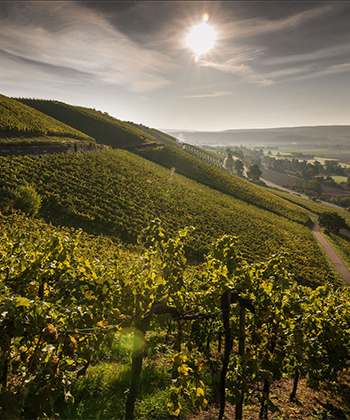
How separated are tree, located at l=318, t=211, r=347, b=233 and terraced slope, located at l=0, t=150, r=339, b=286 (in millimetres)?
12719

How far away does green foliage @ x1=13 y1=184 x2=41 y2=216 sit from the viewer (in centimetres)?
1944

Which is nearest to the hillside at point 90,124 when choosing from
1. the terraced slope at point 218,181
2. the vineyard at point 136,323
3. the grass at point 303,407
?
the terraced slope at point 218,181

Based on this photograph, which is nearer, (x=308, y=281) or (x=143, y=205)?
(x=308, y=281)

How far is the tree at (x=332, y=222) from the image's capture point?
5253 centimetres

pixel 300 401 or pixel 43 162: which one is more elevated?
pixel 43 162

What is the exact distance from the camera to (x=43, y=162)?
29.9 metres

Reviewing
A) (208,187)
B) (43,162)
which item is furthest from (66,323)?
(208,187)

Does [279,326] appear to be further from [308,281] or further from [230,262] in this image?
[308,281]

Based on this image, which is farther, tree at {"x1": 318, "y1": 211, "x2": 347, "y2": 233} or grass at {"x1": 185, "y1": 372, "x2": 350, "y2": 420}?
tree at {"x1": 318, "y1": 211, "x2": 347, "y2": 233}

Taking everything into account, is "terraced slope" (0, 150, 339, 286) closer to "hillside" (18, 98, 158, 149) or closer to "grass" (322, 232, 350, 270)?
"grass" (322, 232, 350, 270)

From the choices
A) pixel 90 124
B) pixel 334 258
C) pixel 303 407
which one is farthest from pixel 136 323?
pixel 90 124

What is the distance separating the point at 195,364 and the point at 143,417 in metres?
3.45

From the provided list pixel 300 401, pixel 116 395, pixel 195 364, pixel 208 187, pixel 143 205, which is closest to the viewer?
pixel 195 364

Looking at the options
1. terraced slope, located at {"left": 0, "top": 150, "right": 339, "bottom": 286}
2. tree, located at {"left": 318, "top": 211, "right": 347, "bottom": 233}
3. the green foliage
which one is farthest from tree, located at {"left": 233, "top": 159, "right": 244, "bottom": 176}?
the green foliage
